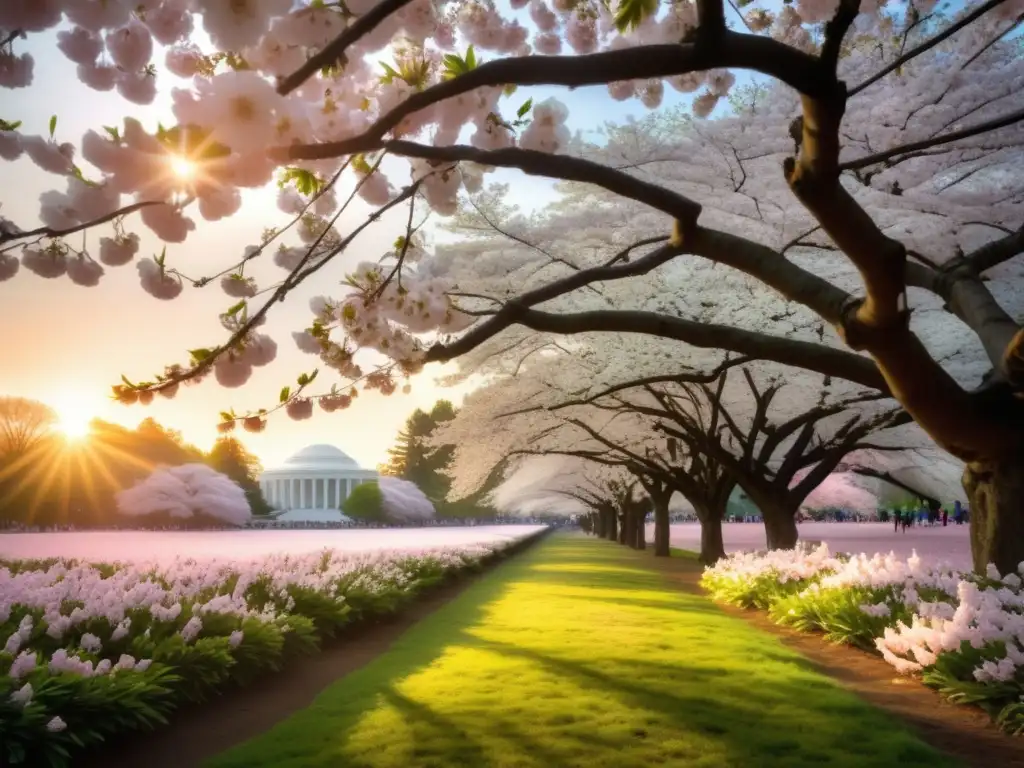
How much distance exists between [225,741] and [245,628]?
7.30 ft

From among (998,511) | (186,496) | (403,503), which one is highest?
(998,511)

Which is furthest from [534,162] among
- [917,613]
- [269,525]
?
[269,525]

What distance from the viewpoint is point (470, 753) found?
5086 millimetres

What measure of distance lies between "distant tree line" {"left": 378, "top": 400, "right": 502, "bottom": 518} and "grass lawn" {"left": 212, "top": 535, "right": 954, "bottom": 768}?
241ft

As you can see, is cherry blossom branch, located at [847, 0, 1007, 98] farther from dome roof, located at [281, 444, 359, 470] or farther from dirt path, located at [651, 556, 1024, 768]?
dome roof, located at [281, 444, 359, 470]

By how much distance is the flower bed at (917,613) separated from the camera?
20.1ft

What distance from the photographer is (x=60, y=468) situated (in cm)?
3778

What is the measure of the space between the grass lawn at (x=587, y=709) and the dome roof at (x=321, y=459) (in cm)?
9243

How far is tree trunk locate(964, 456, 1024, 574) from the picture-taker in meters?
7.70

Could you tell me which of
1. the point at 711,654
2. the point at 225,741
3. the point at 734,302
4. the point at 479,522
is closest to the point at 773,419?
the point at 734,302

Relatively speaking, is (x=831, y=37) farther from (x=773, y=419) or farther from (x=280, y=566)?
(x=773, y=419)

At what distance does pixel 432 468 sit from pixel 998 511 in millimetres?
90093

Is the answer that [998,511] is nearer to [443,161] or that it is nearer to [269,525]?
[443,161]

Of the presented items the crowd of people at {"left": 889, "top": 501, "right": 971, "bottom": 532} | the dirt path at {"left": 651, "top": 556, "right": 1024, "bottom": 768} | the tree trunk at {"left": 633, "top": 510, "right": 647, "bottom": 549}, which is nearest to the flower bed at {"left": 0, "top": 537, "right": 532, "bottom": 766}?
the dirt path at {"left": 651, "top": 556, "right": 1024, "bottom": 768}
